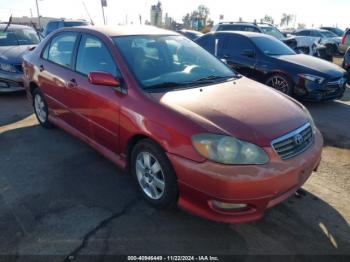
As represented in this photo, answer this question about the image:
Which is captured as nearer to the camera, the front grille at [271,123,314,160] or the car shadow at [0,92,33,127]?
the front grille at [271,123,314,160]

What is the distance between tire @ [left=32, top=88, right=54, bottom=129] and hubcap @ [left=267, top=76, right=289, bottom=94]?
4828mm

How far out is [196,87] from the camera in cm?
329

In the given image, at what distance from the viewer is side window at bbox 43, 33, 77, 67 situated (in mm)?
4164

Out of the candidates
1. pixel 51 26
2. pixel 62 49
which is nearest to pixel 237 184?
pixel 62 49

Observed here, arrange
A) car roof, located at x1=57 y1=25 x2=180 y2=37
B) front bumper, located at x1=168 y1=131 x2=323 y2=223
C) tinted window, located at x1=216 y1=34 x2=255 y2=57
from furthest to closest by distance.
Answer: tinted window, located at x1=216 y1=34 x2=255 y2=57, car roof, located at x1=57 y1=25 x2=180 y2=37, front bumper, located at x1=168 y1=131 x2=323 y2=223

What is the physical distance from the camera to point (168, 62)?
360 centimetres

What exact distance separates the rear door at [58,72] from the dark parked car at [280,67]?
181 inches

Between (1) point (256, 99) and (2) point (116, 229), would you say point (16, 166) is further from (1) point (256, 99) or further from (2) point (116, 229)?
(1) point (256, 99)

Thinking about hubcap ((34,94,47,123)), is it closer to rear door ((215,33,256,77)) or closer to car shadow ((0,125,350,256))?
car shadow ((0,125,350,256))

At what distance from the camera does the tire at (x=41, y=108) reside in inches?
197

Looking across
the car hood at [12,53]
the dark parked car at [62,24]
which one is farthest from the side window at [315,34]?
the car hood at [12,53]

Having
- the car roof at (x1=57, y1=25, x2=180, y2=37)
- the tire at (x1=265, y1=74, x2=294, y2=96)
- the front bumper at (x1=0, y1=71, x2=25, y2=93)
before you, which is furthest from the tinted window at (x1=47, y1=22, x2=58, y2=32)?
the car roof at (x1=57, y1=25, x2=180, y2=37)

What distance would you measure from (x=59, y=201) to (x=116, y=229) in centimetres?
77

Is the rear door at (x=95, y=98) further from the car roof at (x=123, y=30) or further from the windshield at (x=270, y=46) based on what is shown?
the windshield at (x=270, y=46)
